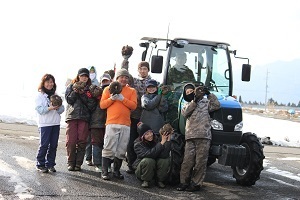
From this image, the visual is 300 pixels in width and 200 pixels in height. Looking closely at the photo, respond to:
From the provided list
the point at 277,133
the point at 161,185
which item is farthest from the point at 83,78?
the point at 277,133

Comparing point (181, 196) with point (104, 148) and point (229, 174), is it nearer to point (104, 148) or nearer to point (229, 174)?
point (104, 148)

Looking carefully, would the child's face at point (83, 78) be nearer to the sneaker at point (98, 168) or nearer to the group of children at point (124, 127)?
the group of children at point (124, 127)

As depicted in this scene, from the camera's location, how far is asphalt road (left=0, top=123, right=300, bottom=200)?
6.17 m

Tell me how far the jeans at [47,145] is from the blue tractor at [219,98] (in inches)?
86.9

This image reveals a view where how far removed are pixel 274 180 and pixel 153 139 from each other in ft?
10.7

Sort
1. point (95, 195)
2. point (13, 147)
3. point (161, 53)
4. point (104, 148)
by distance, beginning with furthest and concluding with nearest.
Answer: point (13, 147) → point (161, 53) → point (104, 148) → point (95, 195)

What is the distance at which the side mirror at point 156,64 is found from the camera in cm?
788

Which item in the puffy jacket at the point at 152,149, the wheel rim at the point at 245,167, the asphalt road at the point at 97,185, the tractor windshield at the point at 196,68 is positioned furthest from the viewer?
the tractor windshield at the point at 196,68

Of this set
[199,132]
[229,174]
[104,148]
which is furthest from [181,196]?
[229,174]

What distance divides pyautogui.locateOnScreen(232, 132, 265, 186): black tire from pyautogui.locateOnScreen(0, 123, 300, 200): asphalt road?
17 centimetres

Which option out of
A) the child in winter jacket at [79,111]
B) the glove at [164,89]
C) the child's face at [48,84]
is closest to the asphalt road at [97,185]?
the child in winter jacket at [79,111]

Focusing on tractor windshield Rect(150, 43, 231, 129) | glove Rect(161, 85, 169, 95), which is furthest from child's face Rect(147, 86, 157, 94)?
tractor windshield Rect(150, 43, 231, 129)

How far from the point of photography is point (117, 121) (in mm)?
7262

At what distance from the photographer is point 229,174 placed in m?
9.05
